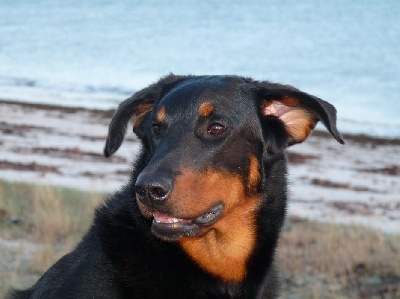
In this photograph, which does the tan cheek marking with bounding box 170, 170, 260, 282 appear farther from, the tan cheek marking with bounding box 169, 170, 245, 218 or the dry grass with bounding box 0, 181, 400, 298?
the dry grass with bounding box 0, 181, 400, 298

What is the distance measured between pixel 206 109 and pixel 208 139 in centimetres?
17

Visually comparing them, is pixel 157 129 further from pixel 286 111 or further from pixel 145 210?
pixel 286 111

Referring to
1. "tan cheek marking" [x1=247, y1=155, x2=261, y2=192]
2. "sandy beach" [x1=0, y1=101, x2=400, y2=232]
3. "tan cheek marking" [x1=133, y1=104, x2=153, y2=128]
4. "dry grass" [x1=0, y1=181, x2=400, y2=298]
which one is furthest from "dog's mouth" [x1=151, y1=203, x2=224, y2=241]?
"sandy beach" [x1=0, y1=101, x2=400, y2=232]

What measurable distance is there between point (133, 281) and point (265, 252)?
775mm

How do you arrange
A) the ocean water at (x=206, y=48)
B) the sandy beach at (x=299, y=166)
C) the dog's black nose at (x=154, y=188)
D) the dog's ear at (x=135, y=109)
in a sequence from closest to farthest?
the dog's black nose at (x=154, y=188)
the dog's ear at (x=135, y=109)
the sandy beach at (x=299, y=166)
the ocean water at (x=206, y=48)

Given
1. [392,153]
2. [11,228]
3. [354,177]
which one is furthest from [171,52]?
[11,228]

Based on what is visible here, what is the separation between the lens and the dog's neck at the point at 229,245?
4.64m

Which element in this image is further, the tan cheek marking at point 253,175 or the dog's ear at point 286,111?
the dog's ear at point 286,111

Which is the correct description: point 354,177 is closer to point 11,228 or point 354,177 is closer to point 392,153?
point 392,153

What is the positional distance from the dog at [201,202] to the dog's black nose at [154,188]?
65 millimetres

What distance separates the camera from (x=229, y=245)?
472 cm

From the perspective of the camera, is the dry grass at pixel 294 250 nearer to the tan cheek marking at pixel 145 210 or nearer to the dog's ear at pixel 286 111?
the dog's ear at pixel 286 111

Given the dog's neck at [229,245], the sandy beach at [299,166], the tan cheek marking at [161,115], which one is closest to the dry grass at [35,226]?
the sandy beach at [299,166]

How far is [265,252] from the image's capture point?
15.8 ft
